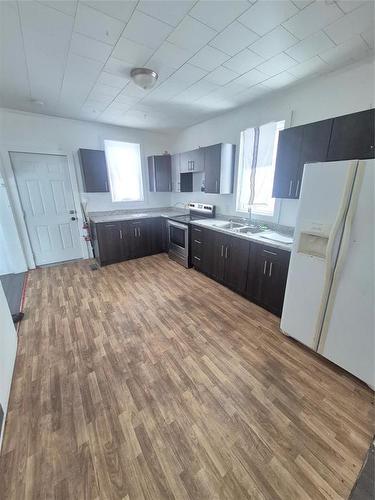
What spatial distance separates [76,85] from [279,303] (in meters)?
3.67

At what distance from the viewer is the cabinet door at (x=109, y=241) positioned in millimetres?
3867

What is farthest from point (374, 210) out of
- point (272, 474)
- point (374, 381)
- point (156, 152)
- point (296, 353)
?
point (156, 152)

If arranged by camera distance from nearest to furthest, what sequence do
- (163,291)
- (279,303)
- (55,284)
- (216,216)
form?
(279,303) < (163,291) < (55,284) < (216,216)

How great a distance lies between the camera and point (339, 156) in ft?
6.31

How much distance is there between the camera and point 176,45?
5.79ft

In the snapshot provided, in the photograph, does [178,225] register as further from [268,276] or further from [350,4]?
[350,4]

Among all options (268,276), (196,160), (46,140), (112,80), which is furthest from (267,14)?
(46,140)

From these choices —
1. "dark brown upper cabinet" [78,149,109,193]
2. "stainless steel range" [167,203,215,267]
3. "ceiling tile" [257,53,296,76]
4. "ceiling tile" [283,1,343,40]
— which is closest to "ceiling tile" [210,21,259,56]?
"ceiling tile" [283,1,343,40]

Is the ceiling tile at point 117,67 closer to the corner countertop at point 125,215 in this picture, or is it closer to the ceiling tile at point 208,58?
the ceiling tile at point 208,58

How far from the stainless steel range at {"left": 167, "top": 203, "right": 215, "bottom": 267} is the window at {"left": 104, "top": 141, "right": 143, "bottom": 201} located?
131cm

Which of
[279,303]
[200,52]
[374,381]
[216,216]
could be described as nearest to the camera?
[374,381]

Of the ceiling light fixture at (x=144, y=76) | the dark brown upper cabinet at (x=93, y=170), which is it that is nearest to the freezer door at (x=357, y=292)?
the ceiling light fixture at (x=144, y=76)

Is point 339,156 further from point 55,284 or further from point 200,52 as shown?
point 55,284

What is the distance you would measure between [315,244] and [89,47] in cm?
267
